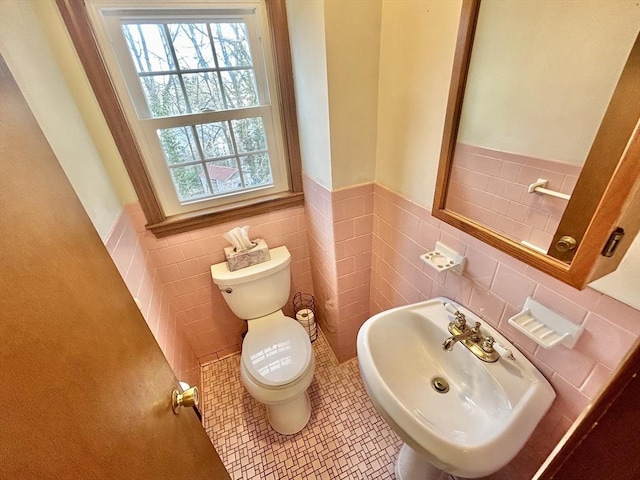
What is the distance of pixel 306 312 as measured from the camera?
1924 mm

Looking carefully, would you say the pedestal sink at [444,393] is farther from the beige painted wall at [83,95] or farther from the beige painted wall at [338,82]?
the beige painted wall at [83,95]

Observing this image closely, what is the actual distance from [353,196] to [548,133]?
2.49 feet

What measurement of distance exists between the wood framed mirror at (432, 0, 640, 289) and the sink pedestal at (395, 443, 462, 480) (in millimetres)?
977

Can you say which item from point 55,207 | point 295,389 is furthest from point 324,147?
point 295,389

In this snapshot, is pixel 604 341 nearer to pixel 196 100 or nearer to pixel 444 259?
pixel 444 259

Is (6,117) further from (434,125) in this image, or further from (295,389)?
(295,389)

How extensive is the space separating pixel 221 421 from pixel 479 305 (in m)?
1.48

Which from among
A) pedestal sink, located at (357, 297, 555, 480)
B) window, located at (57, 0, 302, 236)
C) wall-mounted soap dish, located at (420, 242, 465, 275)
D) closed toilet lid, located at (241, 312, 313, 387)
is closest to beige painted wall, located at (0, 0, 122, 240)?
window, located at (57, 0, 302, 236)

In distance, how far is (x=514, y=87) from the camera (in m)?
0.68

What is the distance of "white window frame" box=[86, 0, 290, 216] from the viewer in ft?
3.61

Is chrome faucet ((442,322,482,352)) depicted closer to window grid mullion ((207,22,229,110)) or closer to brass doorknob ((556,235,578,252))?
brass doorknob ((556,235,578,252))

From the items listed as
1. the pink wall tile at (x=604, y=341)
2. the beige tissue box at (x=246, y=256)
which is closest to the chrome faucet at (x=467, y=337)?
the pink wall tile at (x=604, y=341)

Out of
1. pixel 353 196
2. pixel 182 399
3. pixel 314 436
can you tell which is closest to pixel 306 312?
pixel 314 436

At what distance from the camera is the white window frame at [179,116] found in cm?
110
